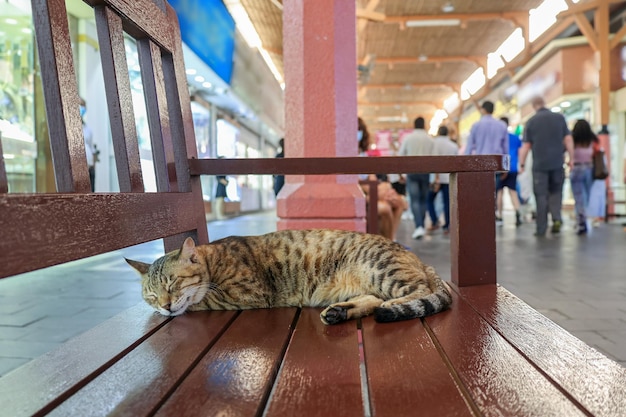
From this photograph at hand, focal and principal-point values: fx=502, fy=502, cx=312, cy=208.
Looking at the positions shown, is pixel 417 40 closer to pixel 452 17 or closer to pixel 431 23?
pixel 431 23

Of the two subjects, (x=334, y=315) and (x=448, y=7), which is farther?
(x=448, y=7)

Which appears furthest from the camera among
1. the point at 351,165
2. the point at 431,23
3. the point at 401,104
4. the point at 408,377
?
the point at 401,104

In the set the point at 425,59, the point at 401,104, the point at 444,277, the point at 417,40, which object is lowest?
the point at 444,277

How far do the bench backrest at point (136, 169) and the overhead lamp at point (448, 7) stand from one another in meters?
10.2

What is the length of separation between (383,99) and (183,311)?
65.5 feet

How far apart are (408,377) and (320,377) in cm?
16

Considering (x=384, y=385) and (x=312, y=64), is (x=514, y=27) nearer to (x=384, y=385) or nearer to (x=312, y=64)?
(x=312, y=64)

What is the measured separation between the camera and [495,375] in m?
0.93

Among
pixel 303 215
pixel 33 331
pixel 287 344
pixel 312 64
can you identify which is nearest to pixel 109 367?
pixel 287 344

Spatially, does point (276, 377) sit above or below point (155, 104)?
below

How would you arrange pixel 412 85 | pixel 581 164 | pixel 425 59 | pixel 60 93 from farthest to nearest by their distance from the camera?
pixel 412 85, pixel 425 59, pixel 581 164, pixel 60 93

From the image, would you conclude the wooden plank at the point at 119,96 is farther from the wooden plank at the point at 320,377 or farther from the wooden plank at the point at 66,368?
the wooden plank at the point at 320,377

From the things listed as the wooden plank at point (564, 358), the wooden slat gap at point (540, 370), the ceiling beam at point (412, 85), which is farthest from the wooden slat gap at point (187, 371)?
the ceiling beam at point (412, 85)

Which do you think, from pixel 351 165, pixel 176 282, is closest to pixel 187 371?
pixel 176 282
